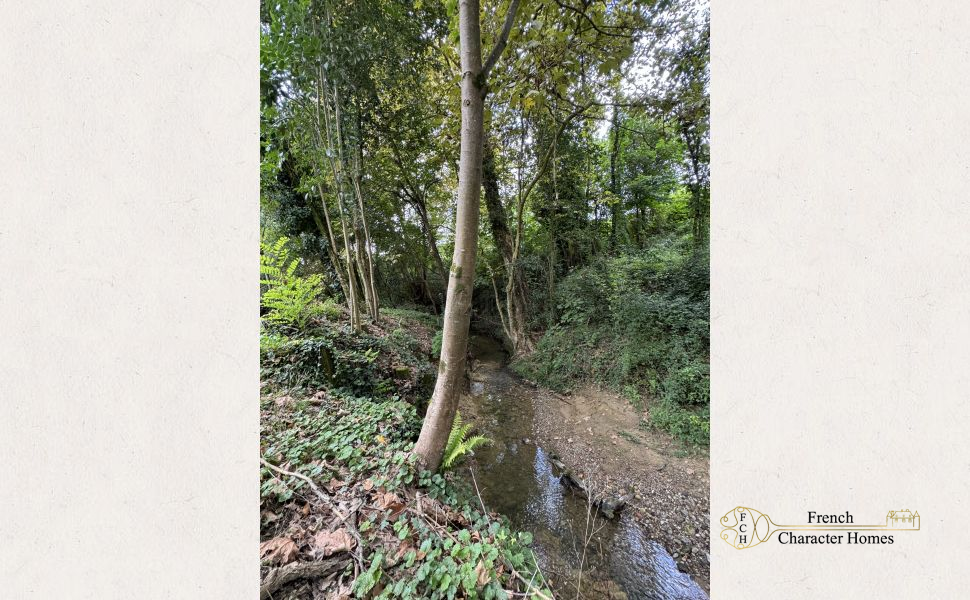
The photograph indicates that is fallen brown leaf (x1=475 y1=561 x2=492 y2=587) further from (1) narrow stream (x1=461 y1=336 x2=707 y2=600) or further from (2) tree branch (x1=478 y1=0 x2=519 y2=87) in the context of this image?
(2) tree branch (x1=478 y1=0 x2=519 y2=87)

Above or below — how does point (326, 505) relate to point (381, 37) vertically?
below

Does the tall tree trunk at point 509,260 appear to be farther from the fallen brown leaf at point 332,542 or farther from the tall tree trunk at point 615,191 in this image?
the fallen brown leaf at point 332,542

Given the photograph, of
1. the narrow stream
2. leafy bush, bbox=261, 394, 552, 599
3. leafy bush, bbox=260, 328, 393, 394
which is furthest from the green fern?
leafy bush, bbox=260, 328, 393, 394

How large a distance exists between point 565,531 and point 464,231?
280 cm

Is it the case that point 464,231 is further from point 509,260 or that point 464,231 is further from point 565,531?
point 509,260

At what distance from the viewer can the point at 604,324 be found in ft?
17.7

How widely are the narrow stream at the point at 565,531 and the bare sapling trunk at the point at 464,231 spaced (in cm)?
127

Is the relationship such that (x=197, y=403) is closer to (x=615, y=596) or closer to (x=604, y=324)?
(x=615, y=596)
